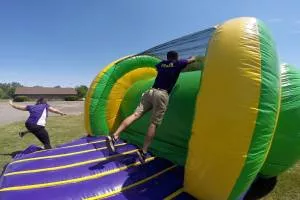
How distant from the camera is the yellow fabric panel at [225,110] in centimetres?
274

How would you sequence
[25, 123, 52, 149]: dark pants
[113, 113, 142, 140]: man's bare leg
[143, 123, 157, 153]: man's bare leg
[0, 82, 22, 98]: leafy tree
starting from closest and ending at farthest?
[143, 123, 157, 153]: man's bare leg → [113, 113, 142, 140]: man's bare leg → [25, 123, 52, 149]: dark pants → [0, 82, 22, 98]: leafy tree

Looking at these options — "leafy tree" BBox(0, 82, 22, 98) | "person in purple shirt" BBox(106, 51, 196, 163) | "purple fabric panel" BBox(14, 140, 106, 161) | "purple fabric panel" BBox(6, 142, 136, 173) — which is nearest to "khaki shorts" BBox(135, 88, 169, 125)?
"person in purple shirt" BBox(106, 51, 196, 163)

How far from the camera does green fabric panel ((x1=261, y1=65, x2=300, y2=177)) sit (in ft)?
11.8

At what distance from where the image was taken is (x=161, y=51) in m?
5.30

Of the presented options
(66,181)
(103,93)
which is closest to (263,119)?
(66,181)

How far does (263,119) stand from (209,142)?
1.79 feet

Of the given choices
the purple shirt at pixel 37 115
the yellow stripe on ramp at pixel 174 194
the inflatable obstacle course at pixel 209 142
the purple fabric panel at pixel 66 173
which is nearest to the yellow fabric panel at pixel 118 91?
the purple shirt at pixel 37 115

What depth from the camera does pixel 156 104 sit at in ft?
13.1

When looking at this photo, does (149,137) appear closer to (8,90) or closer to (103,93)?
(103,93)

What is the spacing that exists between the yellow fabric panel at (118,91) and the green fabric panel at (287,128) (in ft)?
12.1

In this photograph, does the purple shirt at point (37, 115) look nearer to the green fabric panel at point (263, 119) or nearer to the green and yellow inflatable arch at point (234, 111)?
the green and yellow inflatable arch at point (234, 111)

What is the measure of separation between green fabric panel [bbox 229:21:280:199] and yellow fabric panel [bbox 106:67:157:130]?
419 centimetres

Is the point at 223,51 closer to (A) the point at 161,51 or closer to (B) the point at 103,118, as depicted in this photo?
(A) the point at 161,51

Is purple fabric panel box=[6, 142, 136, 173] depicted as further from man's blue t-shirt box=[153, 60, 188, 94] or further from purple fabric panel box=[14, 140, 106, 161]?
man's blue t-shirt box=[153, 60, 188, 94]
